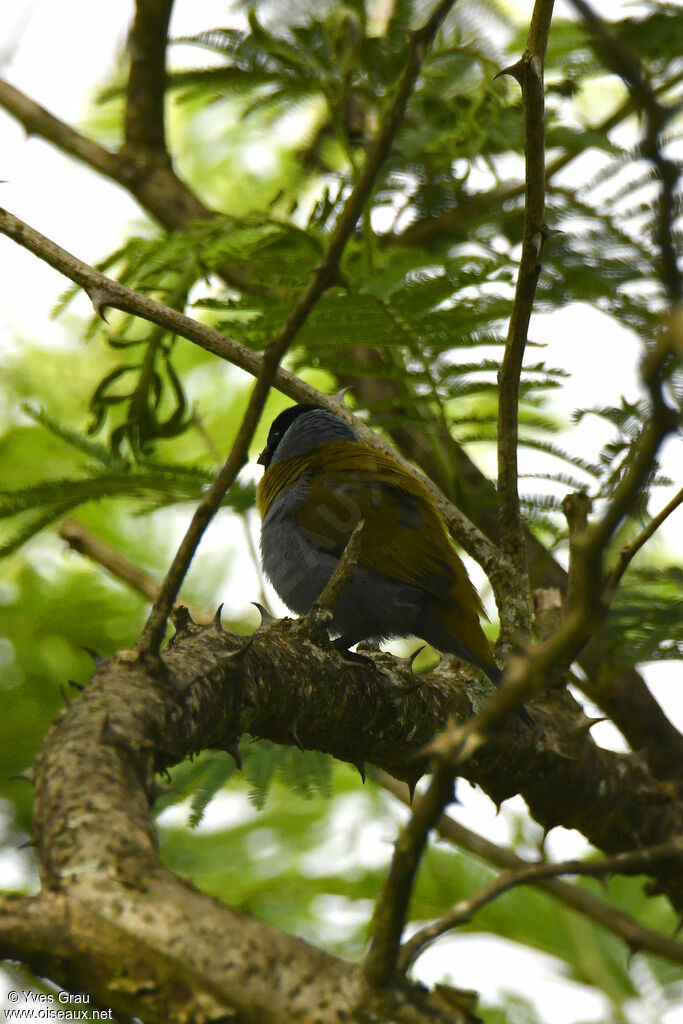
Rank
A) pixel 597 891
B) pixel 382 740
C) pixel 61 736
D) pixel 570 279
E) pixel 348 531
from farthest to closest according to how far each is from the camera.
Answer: pixel 597 891 → pixel 348 531 → pixel 570 279 → pixel 382 740 → pixel 61 736

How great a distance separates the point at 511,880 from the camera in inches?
56.2

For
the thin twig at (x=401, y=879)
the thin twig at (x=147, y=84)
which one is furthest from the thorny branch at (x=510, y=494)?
the thin twig at (x=147, y=84)

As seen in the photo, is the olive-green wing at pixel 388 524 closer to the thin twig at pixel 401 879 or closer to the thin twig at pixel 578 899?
the thin twig at pixel 578 899

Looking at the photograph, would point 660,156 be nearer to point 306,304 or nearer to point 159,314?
point 306,304

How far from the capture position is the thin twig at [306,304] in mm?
1693

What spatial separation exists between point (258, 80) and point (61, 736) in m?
3.38

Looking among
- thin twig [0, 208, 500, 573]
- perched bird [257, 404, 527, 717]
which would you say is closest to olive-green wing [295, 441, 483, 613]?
perched bird [257, 404, 527, 717]

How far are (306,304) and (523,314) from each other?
1.11 meters

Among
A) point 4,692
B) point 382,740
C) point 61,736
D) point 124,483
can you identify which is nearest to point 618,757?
point 382,740

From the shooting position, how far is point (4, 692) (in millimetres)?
4621

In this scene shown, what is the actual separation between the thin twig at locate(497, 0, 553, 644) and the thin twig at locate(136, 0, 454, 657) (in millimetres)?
669

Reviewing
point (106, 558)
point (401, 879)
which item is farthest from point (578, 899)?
point (401, 879)

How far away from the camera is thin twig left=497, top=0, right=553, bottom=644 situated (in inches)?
95.2

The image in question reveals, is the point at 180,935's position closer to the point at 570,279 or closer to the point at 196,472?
the point at 196,472
